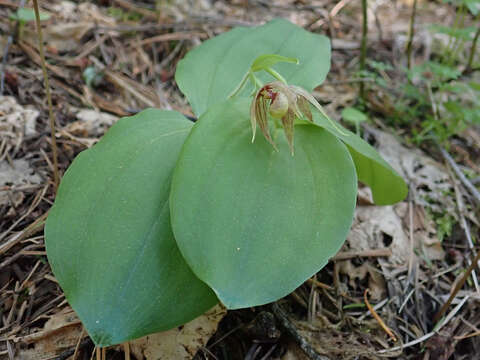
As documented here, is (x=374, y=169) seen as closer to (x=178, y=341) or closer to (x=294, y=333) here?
(x=294, y=333)

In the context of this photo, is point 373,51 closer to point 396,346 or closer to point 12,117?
point 396,346

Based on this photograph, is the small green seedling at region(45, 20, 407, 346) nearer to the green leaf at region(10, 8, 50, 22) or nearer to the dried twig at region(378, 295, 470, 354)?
the dried twig at region(378, 295, 470, 354)

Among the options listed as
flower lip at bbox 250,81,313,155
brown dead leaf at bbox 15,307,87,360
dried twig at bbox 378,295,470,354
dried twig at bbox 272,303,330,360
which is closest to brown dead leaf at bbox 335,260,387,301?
dried twig at bbox 378,295,470,354

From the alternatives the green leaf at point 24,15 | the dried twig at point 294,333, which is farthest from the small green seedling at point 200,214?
the green leaf at point 24,15

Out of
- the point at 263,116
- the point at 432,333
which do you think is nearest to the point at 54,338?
the point at 263,116

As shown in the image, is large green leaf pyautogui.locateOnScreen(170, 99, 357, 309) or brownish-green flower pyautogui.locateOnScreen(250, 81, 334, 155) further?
brownish-green flower pyautogui.locateOnScreen(250, 81, 334, 155)

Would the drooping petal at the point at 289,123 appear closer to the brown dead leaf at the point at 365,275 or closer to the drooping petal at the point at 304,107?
the drooping petal at the point at 304,107

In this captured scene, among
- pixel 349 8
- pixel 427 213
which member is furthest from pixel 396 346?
pixel 349 8

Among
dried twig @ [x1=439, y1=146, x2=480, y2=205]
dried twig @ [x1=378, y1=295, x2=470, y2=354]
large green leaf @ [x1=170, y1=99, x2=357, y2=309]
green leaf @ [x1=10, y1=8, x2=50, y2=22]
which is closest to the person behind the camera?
large green leaf @ [x1=170, y1=99, x2=357, y2=309]

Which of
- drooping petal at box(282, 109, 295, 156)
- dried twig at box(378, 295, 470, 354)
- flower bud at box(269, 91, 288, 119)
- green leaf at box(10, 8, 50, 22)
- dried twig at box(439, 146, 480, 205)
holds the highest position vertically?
flower bud at box(269, 91, 288, 119)
